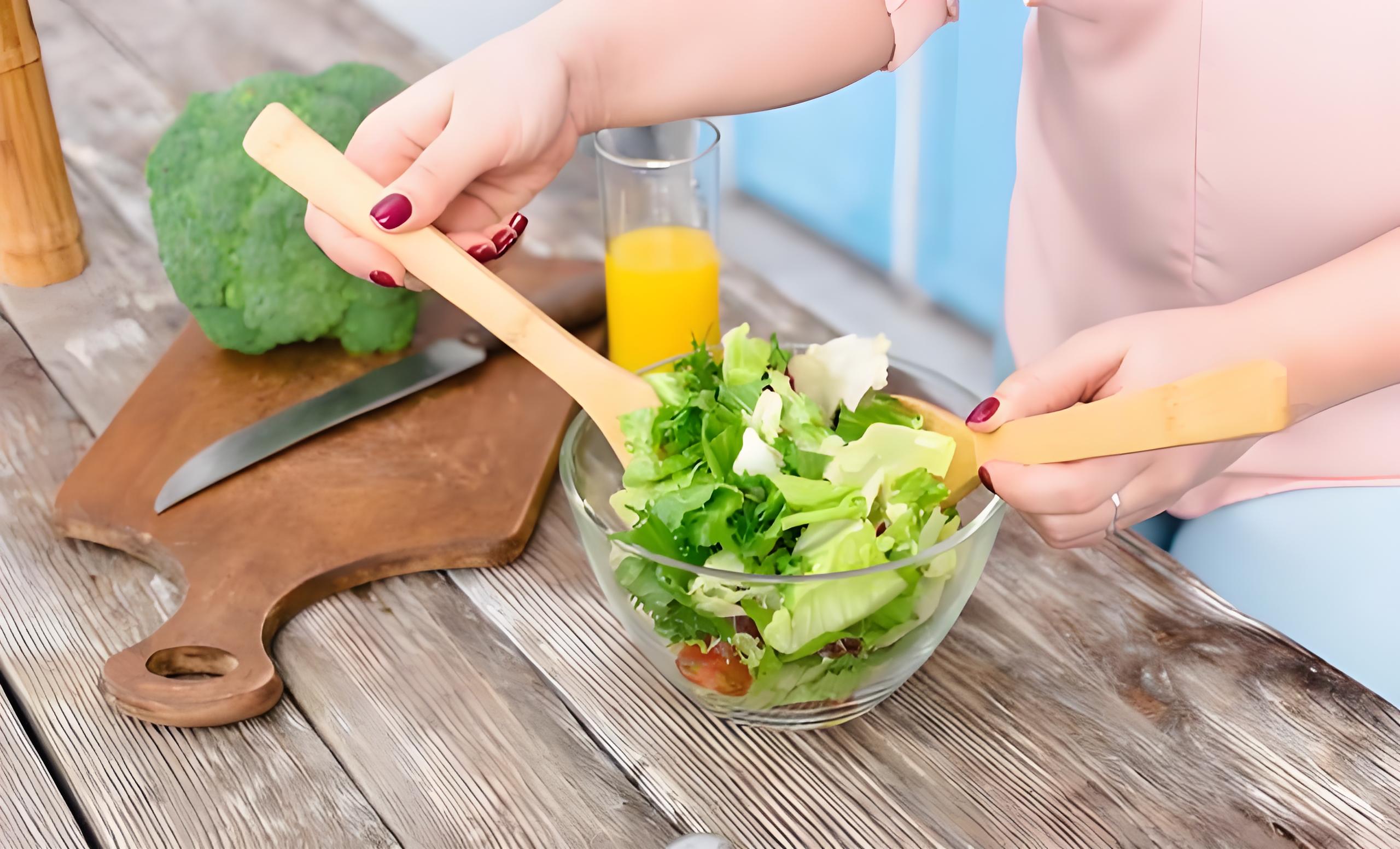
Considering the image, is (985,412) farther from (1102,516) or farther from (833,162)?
(833,162)

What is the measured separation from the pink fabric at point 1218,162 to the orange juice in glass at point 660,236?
25 cm

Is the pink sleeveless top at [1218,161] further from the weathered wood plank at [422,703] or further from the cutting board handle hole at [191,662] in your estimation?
the cutting board handle hole at [191,662]

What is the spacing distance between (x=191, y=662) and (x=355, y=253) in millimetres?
307

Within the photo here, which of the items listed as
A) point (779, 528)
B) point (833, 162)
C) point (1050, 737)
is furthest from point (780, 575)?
point (833, 162)

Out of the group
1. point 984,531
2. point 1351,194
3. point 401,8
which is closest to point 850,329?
point 401,8

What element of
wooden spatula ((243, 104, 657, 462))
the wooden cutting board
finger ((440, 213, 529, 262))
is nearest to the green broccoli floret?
the wooden cutting board

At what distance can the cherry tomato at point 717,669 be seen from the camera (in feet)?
2.43

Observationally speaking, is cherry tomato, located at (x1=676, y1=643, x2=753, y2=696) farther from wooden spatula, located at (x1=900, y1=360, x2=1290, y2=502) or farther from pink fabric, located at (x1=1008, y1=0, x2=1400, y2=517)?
pink fabric, located at (x1=1008, y1=0, x2=1400, y2=517)

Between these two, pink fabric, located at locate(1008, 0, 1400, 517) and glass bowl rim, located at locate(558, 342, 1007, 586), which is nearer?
glass bowl rim, located at locate(558, 342, 1007, 586)

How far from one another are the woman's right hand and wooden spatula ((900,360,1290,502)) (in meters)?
0.38

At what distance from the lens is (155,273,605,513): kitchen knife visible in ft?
3.26

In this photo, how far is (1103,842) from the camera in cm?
73

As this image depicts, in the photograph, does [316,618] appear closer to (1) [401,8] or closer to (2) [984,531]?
(2) [984,531]

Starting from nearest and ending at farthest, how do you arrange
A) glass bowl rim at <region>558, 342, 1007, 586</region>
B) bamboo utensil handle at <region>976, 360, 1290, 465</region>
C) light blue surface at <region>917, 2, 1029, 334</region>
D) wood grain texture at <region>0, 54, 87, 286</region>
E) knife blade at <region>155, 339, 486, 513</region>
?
bamboo utensil handle at <region>976, 360, 1290, 465</region>, glass bowl rim at <region>558, 342, 1007, 586</region>, knife blade at <region>155, 339, 486, 513</region>, wood grain texture at <region>0, 54, 87, 286</region>, light blue surface at <region>917, 2, 1029, 334</region>
